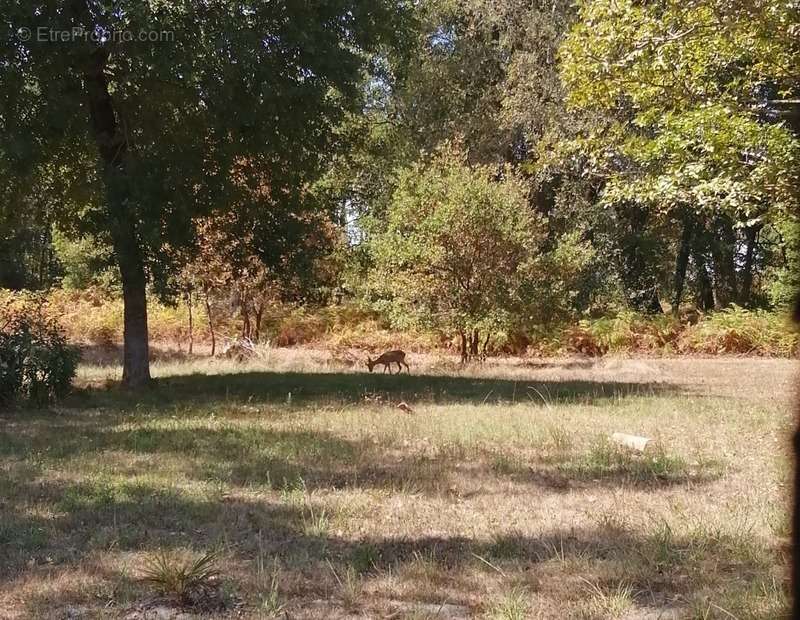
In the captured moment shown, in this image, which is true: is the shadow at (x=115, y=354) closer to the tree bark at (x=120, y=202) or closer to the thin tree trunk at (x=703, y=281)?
the tree bark at (x=120, y=202)

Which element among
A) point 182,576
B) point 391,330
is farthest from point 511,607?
point 391,330

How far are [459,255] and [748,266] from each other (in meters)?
15.8

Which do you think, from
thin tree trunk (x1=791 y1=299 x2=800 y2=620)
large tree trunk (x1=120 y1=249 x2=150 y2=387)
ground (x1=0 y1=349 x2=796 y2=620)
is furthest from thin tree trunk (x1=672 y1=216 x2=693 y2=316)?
thin tree trunk (x1=791 y1=299 x2=800 y2=620)

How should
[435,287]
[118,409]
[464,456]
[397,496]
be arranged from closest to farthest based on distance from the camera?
[397,496]
[464,456]
[118,409]
[435,287]

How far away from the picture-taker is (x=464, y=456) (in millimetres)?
7566

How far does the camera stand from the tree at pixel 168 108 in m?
11.5

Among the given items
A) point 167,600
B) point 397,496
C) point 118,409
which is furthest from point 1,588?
point 118,409

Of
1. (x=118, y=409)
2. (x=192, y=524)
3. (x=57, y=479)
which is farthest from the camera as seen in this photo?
(x=118, y=409)

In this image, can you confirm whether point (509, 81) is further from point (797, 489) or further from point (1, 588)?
point (797, 489)

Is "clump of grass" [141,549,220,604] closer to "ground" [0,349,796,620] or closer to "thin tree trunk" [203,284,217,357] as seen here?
"ground" [0,349,796,620]

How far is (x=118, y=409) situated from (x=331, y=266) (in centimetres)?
1629

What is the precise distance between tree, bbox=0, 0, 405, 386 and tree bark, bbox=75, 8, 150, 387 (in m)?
0.02

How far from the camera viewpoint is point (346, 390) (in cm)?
1346

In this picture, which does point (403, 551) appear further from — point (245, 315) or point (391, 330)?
point (391, 330)
